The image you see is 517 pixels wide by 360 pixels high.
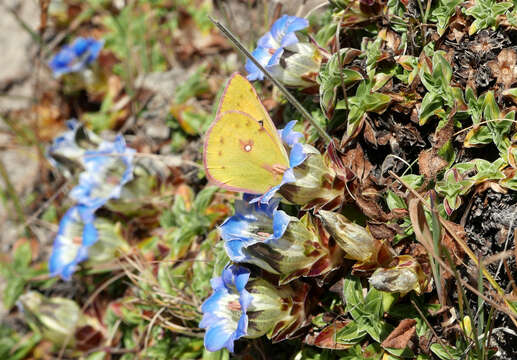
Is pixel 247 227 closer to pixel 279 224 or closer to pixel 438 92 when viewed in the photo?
pixel 279 224

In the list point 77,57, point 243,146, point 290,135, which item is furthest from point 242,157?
point 77,57

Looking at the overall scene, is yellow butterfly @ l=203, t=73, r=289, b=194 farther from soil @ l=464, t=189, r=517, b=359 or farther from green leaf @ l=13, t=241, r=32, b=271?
green leaf @ l=13, t=241, r=32, b=271

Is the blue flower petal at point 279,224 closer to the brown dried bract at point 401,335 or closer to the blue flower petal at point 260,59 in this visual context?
the brown dried bract at point 401,335

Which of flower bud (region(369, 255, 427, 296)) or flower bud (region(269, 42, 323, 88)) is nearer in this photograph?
flower bud (region(369, 255, 427, 296))

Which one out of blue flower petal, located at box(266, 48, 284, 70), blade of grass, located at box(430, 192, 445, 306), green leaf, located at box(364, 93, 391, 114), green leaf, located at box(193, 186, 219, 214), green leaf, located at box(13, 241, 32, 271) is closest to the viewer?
blade of grass, located at box(430, 192, 445, 306)

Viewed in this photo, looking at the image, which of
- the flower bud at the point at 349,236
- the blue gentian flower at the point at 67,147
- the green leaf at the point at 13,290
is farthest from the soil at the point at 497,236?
the green leaf at the point at 13,290

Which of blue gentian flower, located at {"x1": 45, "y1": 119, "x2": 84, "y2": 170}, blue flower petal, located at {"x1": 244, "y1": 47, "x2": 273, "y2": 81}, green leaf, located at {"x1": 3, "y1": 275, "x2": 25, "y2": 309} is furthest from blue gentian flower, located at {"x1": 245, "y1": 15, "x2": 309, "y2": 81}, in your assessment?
green leaf, located at {"x1": 3, "y1": 275, "x2": 25, "y2": 309}

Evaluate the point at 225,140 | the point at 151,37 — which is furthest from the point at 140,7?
the point at 225,140

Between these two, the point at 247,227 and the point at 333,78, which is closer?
the point at 247,227
